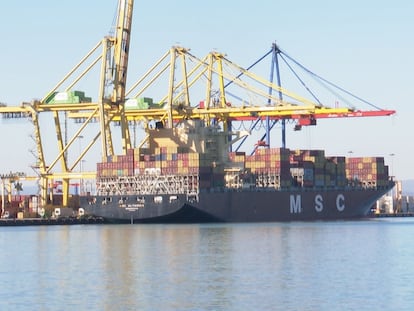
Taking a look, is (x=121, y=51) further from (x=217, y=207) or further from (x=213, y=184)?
(x=217, y=207)

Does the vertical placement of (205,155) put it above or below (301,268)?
above

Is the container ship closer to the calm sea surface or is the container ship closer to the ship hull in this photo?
the ship hull

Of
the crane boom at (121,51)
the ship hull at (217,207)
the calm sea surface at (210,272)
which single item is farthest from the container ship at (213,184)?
the calm sea surface at (210,272)

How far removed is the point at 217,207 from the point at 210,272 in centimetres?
5013

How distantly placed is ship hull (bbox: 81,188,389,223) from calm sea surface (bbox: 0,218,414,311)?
21470 millimetres

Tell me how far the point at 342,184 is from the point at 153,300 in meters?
75.4

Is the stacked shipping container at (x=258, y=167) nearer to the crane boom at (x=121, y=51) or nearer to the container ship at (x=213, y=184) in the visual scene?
the container ship at (x=213, y=184)

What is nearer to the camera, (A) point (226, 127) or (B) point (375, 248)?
(B) point (375, 248)

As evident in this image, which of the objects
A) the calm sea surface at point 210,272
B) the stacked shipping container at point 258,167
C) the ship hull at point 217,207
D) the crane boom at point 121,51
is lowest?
the calm sea surface at point 210,272

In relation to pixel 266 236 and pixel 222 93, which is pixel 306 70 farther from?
pixel 266 236

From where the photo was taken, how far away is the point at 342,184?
377 ft

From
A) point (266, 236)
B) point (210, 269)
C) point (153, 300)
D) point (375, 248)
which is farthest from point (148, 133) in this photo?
point (153, 300)

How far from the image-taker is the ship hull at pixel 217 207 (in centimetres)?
9850

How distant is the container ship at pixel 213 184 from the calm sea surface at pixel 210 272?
22.1 meters
